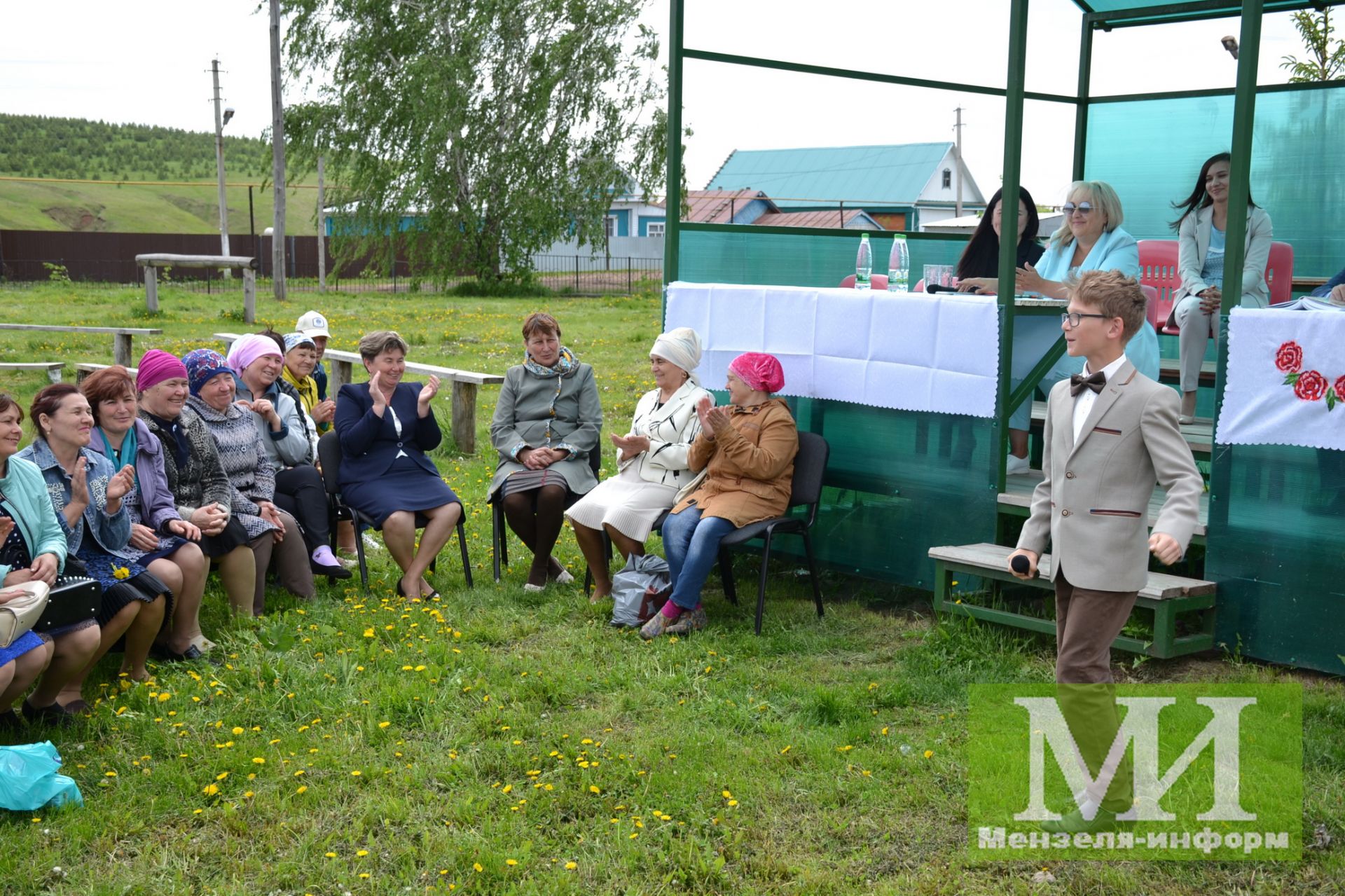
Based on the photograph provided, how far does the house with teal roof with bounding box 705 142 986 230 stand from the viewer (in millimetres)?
7812

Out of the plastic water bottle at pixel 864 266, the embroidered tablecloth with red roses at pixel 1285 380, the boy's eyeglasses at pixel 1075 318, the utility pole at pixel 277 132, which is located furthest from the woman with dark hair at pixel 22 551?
the utility pole at pixel 277 132

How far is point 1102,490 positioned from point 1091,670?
0.51 metres

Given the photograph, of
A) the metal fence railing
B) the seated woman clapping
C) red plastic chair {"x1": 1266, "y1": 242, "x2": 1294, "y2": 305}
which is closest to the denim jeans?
the seated woman clapping

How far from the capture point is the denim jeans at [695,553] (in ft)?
18.1

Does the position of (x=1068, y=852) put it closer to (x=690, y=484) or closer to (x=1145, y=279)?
(x=690, y=484)

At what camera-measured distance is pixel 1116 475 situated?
11.1 ft

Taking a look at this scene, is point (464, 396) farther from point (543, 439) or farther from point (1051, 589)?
point (1051, 589)

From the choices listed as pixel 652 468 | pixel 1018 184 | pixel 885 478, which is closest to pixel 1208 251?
pixel 1018 184

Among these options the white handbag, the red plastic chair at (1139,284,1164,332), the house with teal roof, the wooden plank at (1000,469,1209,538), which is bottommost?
the white handbag

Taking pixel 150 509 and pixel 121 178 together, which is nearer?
pixel 150 509

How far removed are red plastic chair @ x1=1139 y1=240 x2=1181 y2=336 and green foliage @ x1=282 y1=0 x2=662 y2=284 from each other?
21.5 meters

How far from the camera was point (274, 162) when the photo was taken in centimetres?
2542

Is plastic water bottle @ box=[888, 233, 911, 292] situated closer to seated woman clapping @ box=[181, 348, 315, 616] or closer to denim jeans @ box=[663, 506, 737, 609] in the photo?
denim jeans @ box=[663, 506, 737, 609]

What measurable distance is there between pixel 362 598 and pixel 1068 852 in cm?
360
